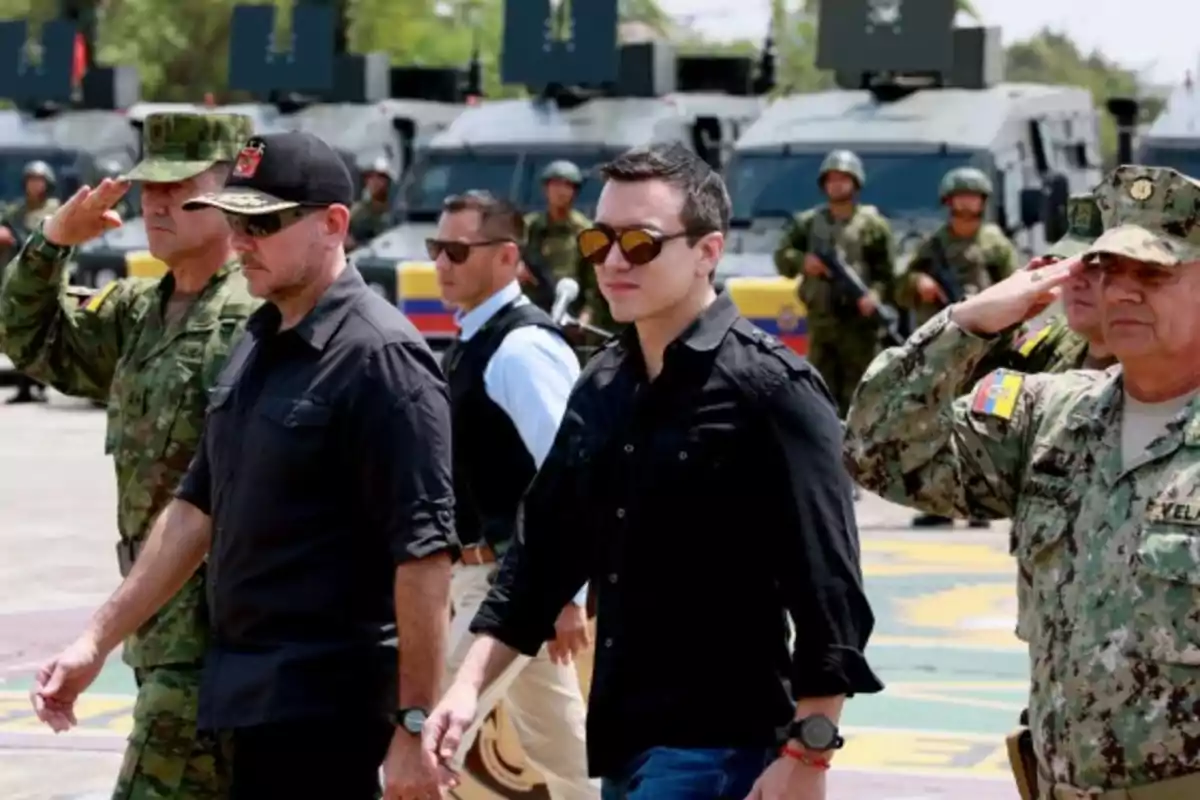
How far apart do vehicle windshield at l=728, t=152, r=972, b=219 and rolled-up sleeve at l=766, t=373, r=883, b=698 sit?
44.4 ft

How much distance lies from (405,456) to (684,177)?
2.33 feet

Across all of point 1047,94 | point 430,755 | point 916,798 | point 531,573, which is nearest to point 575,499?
point 531,573


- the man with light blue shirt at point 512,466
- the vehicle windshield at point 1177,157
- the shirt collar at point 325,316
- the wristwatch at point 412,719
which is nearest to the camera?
the wristwatch at point 412,719

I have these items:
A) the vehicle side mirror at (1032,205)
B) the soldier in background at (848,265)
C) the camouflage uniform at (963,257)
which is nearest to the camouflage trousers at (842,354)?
the soldier in background at (848,265)

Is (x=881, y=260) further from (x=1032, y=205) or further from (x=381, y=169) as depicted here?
(x=381, y=169)

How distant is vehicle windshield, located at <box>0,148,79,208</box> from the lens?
25.6 m

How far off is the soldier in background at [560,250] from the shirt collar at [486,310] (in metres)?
10.5

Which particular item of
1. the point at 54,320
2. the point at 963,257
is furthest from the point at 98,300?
the point at 963,257

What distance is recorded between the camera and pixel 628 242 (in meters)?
4.80

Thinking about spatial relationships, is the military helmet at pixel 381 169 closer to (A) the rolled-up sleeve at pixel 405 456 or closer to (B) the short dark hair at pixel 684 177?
(A) the rolled-up sleeve at pixel 405 456

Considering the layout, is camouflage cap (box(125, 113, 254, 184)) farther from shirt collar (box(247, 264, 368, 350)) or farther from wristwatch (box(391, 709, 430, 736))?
wristwatch (box(391, 709, 430, 736))

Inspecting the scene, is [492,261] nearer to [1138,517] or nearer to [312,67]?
[1138,517]

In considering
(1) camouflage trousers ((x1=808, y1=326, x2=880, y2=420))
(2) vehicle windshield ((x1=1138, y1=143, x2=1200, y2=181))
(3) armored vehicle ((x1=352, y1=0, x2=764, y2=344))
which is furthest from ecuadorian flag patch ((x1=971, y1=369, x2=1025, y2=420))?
(3) armored vehicle ((x1=352, y1=0, x2=764, y2=344))

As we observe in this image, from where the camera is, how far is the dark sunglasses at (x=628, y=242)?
480 centimetres
